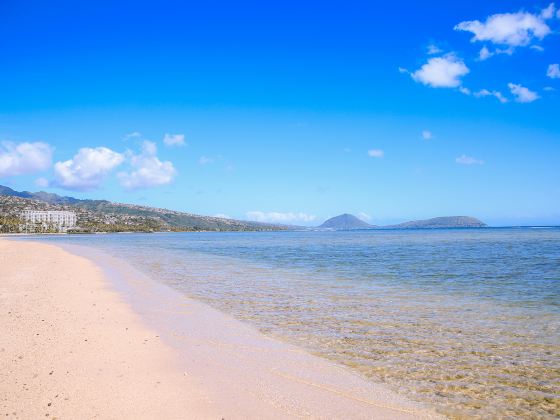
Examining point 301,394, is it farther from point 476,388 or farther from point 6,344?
point 6,344

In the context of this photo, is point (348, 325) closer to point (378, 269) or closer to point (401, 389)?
point (401, 389)

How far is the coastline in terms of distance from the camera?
19.9 ft

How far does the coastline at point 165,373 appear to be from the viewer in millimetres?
6062

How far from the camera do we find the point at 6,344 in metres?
8.80

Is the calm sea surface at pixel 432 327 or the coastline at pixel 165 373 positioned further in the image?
the calm sea surface at pixel 432 327

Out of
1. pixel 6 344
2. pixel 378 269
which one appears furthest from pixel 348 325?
pixel 378 269

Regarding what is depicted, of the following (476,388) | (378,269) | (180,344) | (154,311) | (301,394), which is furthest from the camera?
(378,269)

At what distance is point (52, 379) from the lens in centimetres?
688

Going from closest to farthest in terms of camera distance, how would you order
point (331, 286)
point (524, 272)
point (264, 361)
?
1. point (264, 361)
2. point (331, 286)
3. point (524, 272)

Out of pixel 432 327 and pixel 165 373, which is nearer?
pixel 165 373

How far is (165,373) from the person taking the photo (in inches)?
295

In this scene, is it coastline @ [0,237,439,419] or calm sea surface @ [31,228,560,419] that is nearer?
coastline @ [0,237,439,419]

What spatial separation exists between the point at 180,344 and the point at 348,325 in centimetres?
481

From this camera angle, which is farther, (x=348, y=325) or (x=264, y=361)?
(x=348, y=325)
